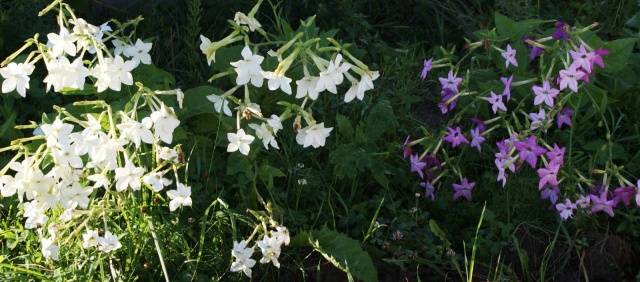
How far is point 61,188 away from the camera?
2.39 metres

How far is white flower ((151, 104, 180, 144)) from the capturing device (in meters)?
2.31

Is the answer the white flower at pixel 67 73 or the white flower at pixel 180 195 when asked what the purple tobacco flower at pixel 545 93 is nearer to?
the white flower at pixel 180 195

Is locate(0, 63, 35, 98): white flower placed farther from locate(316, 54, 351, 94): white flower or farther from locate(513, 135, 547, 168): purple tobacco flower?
locate(513, 135, 547, 168): purple tobacco flower

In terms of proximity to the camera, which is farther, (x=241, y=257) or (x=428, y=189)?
(x=428, y=189)

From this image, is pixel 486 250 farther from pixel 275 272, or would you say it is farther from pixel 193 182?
pixel 193 182

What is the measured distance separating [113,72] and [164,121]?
22 cm

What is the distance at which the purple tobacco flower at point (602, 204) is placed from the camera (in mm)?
2799

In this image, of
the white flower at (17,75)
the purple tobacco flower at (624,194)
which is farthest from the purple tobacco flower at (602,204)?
the white flower at (17,75)

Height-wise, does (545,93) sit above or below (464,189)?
above

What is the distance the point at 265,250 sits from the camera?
8.00 ft

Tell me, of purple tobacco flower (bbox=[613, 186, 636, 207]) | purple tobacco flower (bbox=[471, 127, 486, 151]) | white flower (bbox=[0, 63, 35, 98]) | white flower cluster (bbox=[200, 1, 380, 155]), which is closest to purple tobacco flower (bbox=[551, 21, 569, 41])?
purple tobacco flower (bbox=[471, 127, 486, 151])

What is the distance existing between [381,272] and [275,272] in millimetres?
296

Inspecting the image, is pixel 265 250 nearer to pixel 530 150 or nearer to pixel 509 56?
pixel 530 150

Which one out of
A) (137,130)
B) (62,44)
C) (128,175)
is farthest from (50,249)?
(62,44)
